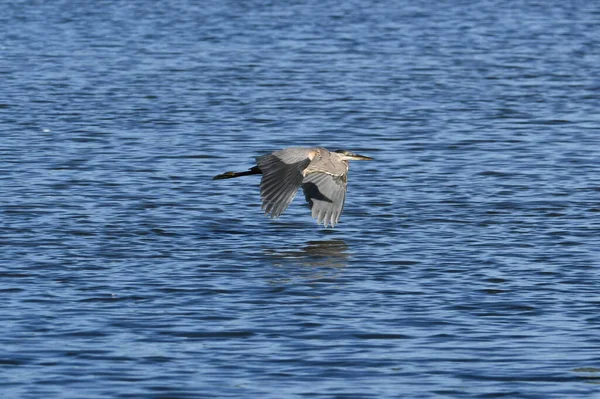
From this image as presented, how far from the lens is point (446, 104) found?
762 inches

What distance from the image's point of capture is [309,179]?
1173cm

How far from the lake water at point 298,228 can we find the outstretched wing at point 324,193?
0.24 meters

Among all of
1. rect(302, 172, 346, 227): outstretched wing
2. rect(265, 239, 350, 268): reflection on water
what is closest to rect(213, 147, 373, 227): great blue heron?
Answer: rect(302, 172, 346, 227): outstretched wing

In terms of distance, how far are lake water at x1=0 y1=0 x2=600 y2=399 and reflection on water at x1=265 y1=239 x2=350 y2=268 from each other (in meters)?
0.04

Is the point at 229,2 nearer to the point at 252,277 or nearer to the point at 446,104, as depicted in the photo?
the point at 446,104

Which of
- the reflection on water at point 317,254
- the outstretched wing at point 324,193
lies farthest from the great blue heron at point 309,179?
the reflection on water at point 317,254

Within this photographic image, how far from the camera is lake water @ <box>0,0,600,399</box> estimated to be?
7.96 metres

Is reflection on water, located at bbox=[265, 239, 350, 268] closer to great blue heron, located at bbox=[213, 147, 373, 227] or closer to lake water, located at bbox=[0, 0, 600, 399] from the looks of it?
lake water, located at bbox=[0, 0, 600, 399]

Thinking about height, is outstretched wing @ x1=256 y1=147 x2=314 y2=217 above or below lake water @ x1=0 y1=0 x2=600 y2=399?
above

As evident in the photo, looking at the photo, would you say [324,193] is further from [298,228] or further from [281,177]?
[281,177]

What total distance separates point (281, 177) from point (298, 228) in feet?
3.69

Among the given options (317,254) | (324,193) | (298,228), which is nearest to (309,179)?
(324,193)

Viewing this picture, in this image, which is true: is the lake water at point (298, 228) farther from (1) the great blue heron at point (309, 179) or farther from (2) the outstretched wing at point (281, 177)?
(2) the outstretched wing at point (281, 177)

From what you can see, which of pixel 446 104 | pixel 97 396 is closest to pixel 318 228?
pixel 97 396
